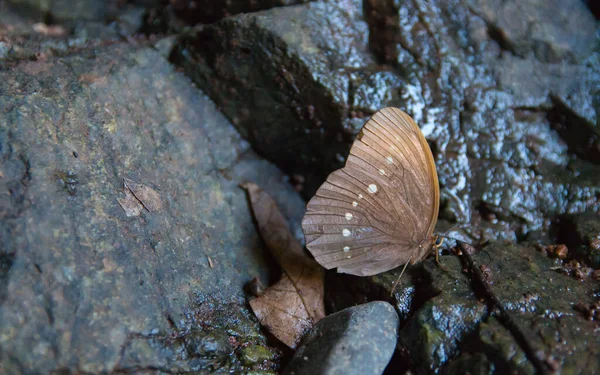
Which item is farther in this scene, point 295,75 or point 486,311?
point 295,75

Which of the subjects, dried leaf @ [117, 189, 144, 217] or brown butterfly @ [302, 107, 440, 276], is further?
brown butterfly @ [302, 107, 440, 276]

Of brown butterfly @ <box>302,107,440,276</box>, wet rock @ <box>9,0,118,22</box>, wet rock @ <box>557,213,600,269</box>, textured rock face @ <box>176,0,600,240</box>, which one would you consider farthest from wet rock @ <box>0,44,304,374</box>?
wet rock @ <box>557,213,600,269</box>

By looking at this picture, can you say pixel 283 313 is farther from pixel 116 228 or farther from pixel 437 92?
pixel 437 92

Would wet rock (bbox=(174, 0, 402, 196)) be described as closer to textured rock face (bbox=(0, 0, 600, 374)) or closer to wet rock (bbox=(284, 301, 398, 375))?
textured rock face (bbox=(0, 0, 600, 374))

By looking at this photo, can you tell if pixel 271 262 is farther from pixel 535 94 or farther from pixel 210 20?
pixel 535 94

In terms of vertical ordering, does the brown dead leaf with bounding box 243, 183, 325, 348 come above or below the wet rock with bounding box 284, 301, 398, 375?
below

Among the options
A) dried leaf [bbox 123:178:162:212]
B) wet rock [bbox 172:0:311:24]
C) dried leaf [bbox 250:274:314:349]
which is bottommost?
dried leaf [bbox 250:274:314:349]

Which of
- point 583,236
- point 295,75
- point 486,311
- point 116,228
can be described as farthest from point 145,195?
point 583,236
